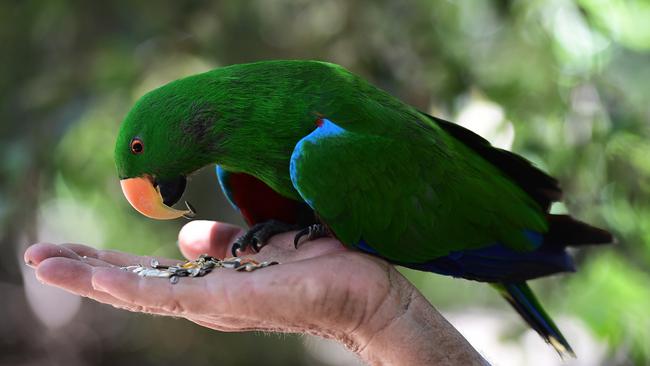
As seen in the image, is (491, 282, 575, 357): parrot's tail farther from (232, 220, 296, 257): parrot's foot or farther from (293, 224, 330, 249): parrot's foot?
(232, 220, 296, 257): parrot's foot

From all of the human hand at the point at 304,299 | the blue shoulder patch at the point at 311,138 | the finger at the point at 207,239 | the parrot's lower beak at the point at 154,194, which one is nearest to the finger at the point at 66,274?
the human hand at the point at 304,299

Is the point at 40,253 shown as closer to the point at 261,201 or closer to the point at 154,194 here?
the point at 154,194

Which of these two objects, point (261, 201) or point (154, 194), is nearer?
point (154, 194)

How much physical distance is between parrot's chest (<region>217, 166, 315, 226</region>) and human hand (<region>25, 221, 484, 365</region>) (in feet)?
1.54

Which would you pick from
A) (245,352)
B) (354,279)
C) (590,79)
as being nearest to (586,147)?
(590,79)

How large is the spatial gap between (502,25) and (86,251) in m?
1.95

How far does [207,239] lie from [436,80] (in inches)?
52.8

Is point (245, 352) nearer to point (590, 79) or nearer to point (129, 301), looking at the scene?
point (590, 79)

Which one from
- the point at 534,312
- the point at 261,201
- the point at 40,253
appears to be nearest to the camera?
the point at 40,253

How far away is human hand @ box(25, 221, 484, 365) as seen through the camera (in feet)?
5.47

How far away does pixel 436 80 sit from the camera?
3236 millimetres

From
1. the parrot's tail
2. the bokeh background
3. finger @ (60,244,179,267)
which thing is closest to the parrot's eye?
finger @ (60,244,179,267)

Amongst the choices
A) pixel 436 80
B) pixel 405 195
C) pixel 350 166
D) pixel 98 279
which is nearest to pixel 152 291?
pixel 98 279

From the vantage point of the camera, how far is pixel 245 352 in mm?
4652
